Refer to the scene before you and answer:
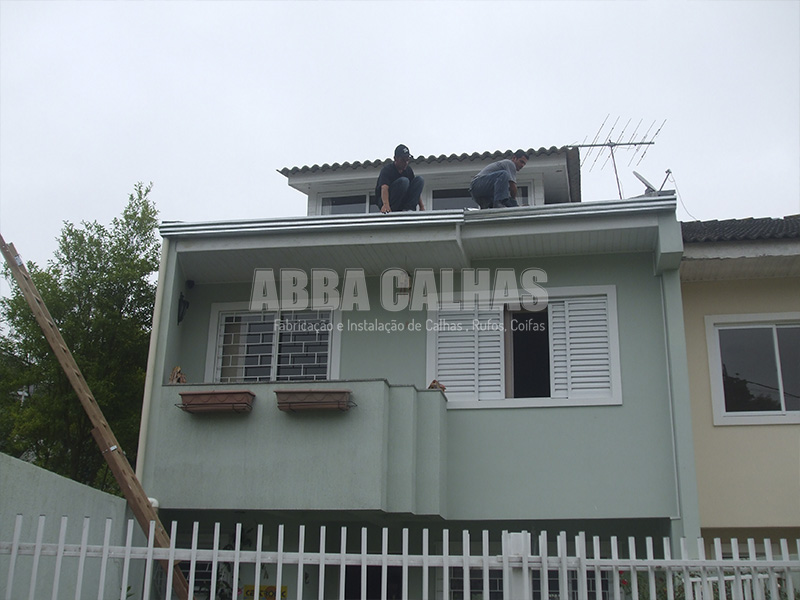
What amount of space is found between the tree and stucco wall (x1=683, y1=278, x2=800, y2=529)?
984 centimetres

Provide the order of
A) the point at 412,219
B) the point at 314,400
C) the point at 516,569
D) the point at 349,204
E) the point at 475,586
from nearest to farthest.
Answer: the point at 516,569 → the point at 314,400 → the point at 412,219 → the point at 475,586 → the point at 349,204

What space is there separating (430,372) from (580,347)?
1.96m

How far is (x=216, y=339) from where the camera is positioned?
12172mm

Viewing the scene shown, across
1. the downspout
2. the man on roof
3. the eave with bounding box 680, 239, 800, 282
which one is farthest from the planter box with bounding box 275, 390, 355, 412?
the eave with bounding box 680, 239, 800, 282

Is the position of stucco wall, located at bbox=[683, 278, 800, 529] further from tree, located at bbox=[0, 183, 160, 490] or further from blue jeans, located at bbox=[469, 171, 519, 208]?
tree, located at bbox=[0, 183, 160, 490]

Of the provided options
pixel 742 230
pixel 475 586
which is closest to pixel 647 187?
pixel 742 230

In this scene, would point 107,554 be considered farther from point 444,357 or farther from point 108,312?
point 108,312

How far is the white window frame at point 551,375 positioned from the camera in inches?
420

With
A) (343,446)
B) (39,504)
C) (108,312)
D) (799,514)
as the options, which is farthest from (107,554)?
(108,312)

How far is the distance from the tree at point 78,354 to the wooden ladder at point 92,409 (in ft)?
22.8

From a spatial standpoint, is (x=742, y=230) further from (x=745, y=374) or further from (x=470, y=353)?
(x=470, y=353)

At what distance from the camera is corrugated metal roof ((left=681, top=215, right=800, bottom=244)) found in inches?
423

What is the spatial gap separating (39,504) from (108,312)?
871cm

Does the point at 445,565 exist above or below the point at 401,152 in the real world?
below
